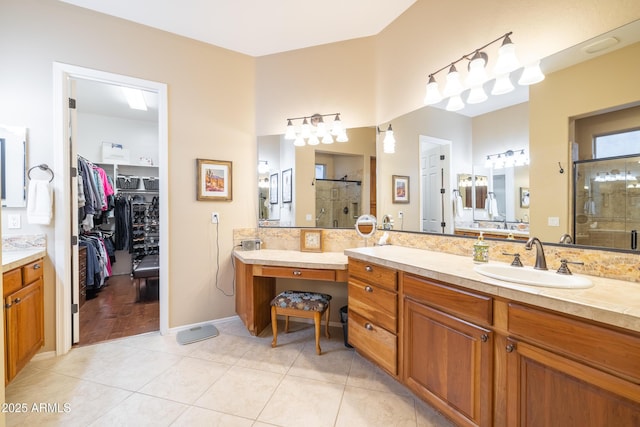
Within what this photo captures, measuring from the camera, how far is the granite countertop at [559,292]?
0.88 m

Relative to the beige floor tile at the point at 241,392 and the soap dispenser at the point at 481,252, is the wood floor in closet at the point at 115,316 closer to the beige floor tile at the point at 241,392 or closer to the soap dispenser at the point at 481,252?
the beige floor tile at the point at 241,392

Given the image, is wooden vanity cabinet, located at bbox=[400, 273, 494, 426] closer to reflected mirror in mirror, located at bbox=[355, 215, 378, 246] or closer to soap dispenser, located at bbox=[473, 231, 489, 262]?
soap dispenser, located at bbox=[473, 231, 489, 262]

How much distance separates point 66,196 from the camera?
224 cm

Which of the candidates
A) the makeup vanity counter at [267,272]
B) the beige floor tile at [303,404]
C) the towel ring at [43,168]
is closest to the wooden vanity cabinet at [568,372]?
the beige floor tile at [303,404]

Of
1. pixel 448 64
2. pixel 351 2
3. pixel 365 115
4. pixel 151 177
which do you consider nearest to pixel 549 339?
pixel 448 64

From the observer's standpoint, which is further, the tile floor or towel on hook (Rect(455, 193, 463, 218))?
towel on hook (Rect(455, 193, 463, 218))

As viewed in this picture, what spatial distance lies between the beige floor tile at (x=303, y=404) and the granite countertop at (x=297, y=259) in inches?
33.4

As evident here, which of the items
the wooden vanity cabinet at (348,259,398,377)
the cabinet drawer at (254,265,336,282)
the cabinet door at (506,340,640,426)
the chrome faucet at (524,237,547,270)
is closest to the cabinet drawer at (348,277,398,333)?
the wooden vanity cabinet at (348,259,398,377)

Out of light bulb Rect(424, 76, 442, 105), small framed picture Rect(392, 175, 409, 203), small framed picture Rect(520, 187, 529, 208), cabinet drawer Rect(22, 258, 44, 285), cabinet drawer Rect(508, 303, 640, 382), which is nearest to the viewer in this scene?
cabinet drawer Rect(508, 303, 640, 382)

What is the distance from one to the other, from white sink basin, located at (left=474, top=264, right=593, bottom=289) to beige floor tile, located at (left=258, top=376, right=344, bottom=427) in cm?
123

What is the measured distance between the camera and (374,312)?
1894 mm

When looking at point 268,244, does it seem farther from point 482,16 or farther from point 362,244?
point 482,16

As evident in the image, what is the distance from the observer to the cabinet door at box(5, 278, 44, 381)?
1.65m

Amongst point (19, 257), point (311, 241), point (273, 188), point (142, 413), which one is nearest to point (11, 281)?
point (19, 257)
